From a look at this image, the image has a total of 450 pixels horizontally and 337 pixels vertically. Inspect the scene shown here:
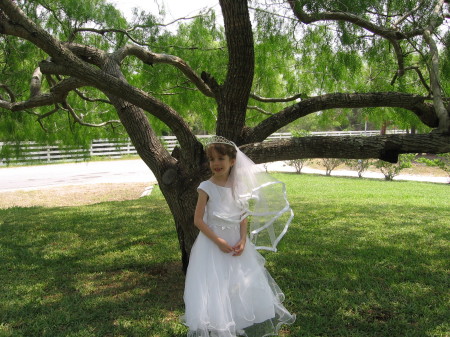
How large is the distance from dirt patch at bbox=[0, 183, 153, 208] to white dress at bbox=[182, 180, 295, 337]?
7.53m

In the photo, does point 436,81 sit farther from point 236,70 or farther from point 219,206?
point 219,206

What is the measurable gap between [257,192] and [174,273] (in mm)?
1751

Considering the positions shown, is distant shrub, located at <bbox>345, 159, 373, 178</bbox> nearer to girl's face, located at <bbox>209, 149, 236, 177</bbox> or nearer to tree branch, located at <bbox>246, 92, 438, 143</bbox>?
tree branch, located at <bbox>246, 92, 438, 143</bbox>

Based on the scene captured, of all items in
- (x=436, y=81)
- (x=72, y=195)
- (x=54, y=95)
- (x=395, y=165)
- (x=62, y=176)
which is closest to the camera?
(x=436, y=81)

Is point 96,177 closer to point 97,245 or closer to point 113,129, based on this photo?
point 113,129

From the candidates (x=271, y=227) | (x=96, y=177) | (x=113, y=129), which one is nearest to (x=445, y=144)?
(x=271, y=227)

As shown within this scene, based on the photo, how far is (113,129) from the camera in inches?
289

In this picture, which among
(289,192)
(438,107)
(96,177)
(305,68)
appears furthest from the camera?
(96,177)

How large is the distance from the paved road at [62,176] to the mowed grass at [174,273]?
579 centimetres

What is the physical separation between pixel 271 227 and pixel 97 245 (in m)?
3.09

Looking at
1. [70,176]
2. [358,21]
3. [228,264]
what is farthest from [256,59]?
[70,176]

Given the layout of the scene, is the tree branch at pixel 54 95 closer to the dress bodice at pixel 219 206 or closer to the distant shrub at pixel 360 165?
the dress bodice at pixel 219 206

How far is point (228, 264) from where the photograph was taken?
2.59 m

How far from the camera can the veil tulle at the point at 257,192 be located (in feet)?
8.81
